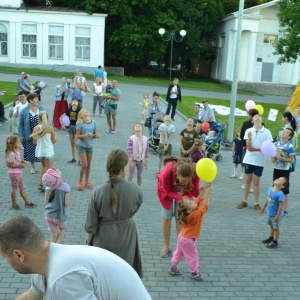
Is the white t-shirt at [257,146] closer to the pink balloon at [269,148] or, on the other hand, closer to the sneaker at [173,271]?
the pink balloon at [269,148]

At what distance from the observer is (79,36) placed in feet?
132

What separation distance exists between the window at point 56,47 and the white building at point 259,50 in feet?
55.1

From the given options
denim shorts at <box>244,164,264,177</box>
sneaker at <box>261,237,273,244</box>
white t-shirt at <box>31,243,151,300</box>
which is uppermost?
white t-shirt at <box>31,243,151,300</box>

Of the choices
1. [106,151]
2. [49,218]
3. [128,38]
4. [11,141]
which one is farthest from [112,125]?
[128,38]

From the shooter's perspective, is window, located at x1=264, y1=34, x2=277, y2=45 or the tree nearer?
the tree

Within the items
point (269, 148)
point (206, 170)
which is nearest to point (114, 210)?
point (206, 170)

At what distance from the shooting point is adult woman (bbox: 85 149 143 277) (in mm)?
4375

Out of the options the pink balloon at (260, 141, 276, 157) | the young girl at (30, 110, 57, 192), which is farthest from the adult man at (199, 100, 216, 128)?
the young girl at (30, 110, 57, 192)

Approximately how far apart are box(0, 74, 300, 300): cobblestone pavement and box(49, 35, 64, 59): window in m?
30.4

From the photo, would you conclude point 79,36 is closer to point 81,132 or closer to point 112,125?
point 112,125

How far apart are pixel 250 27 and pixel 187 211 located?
3860 centimetres

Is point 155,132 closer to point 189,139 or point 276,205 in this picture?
point 189,139

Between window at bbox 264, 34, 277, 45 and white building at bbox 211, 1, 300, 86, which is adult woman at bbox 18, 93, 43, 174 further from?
window at bbox 264, 34, 277, 45

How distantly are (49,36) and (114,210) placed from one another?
126 ft
